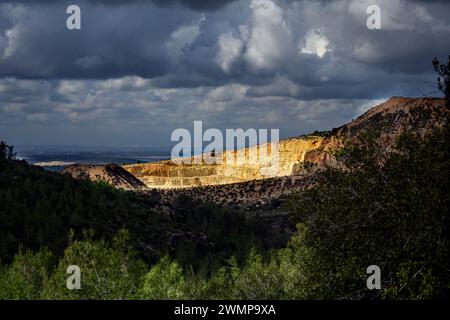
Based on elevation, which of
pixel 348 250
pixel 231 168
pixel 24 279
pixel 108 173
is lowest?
pixel 24 279

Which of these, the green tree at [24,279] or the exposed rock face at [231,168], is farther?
the exposed rock face at [231,168]

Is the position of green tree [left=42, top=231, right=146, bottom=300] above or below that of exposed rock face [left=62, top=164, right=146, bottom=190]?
below

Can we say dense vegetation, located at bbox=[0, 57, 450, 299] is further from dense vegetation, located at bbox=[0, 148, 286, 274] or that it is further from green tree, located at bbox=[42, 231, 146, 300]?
dense vegetation, located at bbox=[0, 148, 286, 274]

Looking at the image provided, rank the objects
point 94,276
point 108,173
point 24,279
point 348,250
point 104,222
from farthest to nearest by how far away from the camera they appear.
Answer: point 108,173 → point 104,222 → point 24,279 → point 94,276 → point 348,250

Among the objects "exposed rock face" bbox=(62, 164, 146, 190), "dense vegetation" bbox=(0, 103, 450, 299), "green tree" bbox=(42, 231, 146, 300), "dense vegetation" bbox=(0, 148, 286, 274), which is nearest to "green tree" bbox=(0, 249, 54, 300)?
"dense vegetation" bbox=(0, 103, 450, 299)

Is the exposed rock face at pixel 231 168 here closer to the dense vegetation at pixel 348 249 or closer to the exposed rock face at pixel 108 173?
the exposed rock face at pixel 108 173

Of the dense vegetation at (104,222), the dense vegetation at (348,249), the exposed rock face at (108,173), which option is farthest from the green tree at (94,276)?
the exposed rock face at (108,173)

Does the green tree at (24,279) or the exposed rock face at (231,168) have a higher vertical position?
the exposed rock face at (231,168)

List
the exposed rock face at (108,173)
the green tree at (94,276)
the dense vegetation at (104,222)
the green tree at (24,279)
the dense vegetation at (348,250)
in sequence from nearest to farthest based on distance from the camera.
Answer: the dense vegetation at (348,250)
the green tree at (94,276)
the green tree at (24,279)
the dense vegetation at (104,222)
the exposed rock face at (108,173)

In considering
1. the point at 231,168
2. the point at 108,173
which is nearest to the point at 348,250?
the point at 108,173

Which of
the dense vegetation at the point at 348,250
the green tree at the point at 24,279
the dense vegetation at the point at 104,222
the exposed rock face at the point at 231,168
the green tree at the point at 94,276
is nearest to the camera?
the dense vegetation at the point at 348,250

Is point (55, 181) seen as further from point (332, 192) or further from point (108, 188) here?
point (332, 192)

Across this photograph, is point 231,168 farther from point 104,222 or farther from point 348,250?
point 348,250
